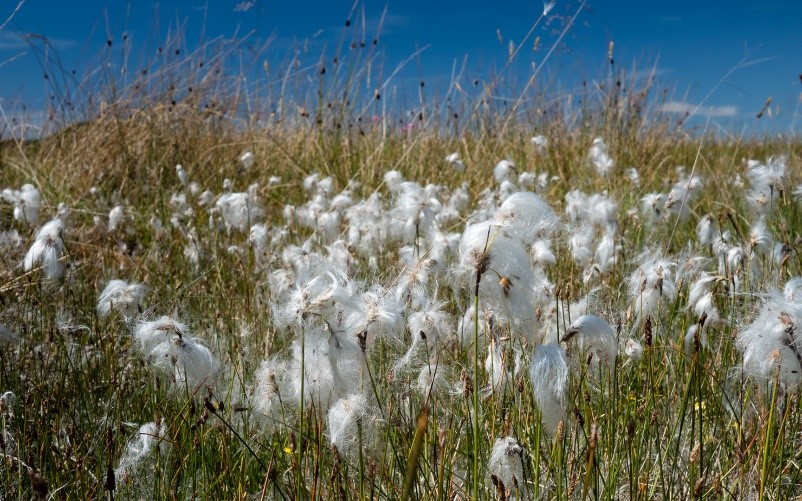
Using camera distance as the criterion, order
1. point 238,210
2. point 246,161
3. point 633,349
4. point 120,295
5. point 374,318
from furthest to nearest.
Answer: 1. point 246,161
2. point 238,210
3. point 120,295
4. point 633,349
5. point 374,318

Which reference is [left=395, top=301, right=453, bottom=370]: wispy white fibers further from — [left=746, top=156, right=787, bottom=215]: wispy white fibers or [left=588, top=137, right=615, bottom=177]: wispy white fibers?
[left=588, top=137, right=615, bottom=177]: wispy white fibers

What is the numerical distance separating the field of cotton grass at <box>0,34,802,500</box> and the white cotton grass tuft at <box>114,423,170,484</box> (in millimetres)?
11

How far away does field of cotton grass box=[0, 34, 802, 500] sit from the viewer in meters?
1.53

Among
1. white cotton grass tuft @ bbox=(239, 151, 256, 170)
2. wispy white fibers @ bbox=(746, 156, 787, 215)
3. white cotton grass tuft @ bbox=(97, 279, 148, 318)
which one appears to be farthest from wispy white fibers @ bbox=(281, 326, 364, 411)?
white cotton grass tuft @ bbox=(239, 151, 256, 170)

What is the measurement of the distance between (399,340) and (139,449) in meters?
0.87

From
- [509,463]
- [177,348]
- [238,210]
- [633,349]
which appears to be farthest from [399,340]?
[238,210]

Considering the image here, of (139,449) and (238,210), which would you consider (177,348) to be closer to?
(139,449)

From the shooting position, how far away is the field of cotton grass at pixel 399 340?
1527mm

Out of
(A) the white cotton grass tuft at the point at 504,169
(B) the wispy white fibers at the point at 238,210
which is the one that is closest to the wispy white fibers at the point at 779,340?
(A) the white cotton grass tuft at the point at 504,169

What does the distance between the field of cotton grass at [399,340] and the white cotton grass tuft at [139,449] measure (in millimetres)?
11

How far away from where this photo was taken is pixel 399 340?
1630 mm

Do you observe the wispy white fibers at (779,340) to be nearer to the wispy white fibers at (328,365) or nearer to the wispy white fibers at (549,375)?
the wispy white fibers at (549,375)

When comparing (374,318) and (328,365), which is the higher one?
(374,318)

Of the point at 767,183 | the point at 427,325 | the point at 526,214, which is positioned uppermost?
the point at 767,183
